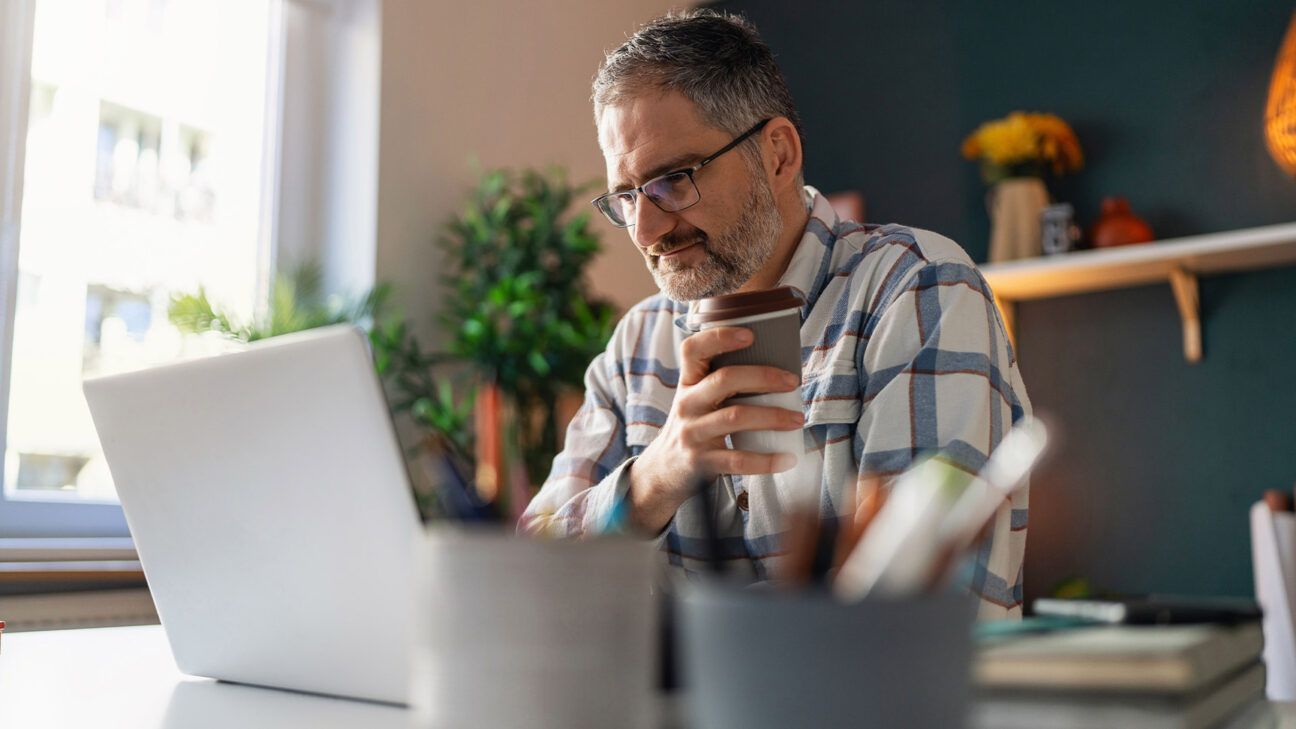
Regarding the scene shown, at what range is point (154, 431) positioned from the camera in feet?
2.68

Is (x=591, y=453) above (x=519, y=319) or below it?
below

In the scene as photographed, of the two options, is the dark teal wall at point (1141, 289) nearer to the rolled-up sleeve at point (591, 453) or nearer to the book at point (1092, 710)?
the rolled-up sleeve at point (591, 453)

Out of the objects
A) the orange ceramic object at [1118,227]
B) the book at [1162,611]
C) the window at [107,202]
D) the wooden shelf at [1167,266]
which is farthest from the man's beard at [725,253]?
the orange ceramic object at [1118,227]

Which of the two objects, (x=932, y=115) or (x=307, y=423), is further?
(x=932, y=115)

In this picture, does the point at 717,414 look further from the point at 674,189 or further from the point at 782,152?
the point at 782,152

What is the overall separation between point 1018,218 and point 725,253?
1.77 m

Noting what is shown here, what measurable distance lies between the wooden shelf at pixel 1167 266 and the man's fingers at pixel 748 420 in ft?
6.17

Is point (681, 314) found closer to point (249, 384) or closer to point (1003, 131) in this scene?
point (249, 384)

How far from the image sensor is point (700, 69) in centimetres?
150

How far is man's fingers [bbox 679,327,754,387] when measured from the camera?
84 cm

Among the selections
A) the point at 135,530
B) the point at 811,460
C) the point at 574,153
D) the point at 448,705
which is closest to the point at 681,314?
the point at 811,460

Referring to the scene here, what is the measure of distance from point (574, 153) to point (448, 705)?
3.21 m

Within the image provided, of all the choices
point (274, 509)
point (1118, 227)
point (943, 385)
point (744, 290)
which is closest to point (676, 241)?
point (744, 290)

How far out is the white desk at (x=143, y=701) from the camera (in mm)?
683
